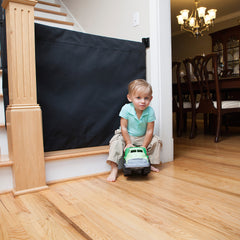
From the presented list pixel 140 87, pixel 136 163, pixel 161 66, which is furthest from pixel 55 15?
pixel 136 163

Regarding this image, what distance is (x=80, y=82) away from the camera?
67.6 inches

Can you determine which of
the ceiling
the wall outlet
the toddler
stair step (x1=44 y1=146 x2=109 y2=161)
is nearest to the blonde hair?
the toddler

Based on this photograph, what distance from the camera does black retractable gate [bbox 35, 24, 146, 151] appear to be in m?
1.59

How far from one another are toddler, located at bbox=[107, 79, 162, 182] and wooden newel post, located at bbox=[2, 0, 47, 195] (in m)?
0.49

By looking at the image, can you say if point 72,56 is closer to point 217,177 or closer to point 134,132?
point 134,132

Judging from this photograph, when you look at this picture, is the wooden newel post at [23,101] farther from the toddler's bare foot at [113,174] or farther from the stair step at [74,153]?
the toddler's bare foot at [113,174]

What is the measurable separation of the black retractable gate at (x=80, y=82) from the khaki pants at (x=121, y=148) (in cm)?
13

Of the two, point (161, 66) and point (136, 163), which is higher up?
point (161, 66)

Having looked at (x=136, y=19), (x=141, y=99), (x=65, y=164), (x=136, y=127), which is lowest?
(x=65, y=164)

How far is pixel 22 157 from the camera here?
1.39 m

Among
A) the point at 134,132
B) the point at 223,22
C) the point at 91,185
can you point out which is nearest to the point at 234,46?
the point at 223,22

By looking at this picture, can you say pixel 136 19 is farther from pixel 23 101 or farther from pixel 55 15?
pixel 55 15

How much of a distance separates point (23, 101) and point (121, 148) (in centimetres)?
69

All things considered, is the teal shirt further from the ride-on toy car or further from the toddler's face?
the ride-on toy car
